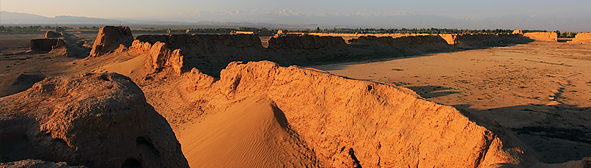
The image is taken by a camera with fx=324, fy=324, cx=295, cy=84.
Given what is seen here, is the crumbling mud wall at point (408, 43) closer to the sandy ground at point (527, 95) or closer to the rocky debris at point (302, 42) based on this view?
the rocky debris at point (302, 42)

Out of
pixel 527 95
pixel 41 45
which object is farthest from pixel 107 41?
pixel 527 95

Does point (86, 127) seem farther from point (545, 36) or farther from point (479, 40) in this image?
point (545, 36)

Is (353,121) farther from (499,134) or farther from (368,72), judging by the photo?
(368,72)

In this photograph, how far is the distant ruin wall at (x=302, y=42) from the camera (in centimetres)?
2873

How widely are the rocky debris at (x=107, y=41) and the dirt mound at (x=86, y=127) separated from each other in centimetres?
2036

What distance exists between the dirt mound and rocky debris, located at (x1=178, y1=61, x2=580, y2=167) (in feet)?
11.4

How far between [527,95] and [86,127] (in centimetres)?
1717

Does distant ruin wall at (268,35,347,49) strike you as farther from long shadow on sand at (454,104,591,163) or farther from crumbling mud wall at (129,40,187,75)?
long shadow on sand at (454,104,591,163)

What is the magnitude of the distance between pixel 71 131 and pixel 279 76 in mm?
5416

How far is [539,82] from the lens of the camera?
18.6m

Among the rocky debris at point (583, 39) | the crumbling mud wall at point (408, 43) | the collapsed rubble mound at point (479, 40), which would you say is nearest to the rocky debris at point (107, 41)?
the crumbling mud wall at point (408, 43)

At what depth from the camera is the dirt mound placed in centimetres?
384

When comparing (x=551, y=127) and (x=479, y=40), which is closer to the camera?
(x=551, y=127)

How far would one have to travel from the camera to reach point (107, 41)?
24234 mm
